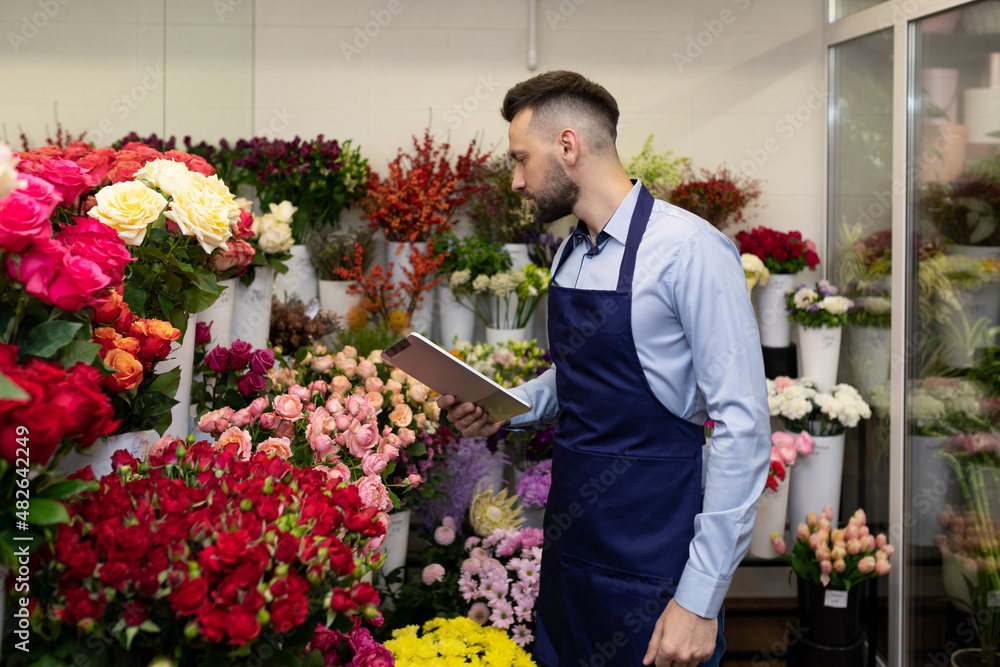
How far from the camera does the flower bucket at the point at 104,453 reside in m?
0.97

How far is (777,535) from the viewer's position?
2.90 metres

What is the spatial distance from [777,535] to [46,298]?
2.65 m

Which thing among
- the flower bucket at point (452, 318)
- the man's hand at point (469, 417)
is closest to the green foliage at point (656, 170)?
the flower bucket at point (452, 318)

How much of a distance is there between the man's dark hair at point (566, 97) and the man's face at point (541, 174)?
0.09 feet

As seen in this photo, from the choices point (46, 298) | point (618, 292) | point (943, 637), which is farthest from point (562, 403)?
point (943, 637)

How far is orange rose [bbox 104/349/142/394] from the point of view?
94 centimetres

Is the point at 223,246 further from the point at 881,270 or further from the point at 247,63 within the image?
the point at 881,270

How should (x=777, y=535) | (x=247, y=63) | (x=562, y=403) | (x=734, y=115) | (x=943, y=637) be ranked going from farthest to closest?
(x=734, y=115), (x=247, y=63), (x=777, y=535), (x=943, y=637), (x=562, y=403)

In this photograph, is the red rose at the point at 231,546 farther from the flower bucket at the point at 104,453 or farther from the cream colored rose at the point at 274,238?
the cream colored rose at the point at 274,238

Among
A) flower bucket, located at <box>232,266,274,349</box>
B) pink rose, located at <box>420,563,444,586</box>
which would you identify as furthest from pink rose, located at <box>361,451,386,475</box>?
pink rose, located at <box>420,563,444,586</box>

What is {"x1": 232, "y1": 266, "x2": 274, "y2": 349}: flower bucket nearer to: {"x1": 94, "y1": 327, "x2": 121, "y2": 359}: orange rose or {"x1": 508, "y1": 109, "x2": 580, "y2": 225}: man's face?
{"x1": 508, "y1": 109, "x2": 580, "y2": 225}: man's face

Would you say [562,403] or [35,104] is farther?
[35,104]

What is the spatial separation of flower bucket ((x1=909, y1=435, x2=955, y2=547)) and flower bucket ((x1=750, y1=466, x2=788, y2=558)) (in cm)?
42

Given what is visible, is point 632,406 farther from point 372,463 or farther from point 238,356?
point 238,356
